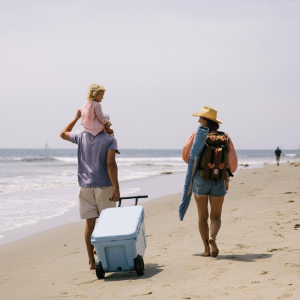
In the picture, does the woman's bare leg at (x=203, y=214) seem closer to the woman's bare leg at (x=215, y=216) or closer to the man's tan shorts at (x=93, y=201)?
the woman's bare leg at (x=215, y=216)

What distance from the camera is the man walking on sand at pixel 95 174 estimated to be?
414 centimetres

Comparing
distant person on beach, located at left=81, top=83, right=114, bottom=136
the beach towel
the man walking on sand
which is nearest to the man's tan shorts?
the man walking on sand

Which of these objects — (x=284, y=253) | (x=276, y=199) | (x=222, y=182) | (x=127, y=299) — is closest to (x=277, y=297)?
(x=127, y=299)

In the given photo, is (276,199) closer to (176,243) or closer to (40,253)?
(176,243)

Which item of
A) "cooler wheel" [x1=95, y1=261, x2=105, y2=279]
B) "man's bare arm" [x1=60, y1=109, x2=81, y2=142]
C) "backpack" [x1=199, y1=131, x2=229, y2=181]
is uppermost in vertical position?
"man's bare arm" [x1=60, y1=109, x2=81, y2=142]

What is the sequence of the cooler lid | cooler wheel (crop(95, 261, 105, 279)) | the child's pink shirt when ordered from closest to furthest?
the cooler lid, cooler wheel (crop(95, 261, 105, 279)), the child's pink shirt

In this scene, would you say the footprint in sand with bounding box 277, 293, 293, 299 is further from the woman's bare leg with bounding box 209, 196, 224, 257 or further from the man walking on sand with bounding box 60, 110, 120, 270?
the man walking on sand with bounding box 60, 110, 120, 270

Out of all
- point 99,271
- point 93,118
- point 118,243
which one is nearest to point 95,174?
point 93,118

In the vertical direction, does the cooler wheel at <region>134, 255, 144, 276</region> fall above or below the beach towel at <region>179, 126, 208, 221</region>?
below

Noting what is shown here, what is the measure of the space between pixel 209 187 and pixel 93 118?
144 cm

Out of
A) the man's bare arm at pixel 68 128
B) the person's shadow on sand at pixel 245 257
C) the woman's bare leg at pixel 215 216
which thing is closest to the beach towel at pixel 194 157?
the woman's bare leg at pixel 215 216

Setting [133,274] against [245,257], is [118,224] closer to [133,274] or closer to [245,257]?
[133,274]

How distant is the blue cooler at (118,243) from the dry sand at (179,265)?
0.43 ft

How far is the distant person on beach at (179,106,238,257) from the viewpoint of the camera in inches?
169
